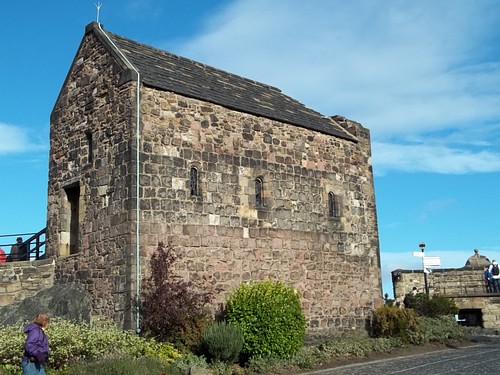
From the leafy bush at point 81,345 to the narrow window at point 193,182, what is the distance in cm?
Result: 417

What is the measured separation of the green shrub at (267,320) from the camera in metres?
14.4

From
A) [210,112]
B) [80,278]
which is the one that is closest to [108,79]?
[210,112]

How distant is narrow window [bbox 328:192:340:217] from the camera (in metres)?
20.2

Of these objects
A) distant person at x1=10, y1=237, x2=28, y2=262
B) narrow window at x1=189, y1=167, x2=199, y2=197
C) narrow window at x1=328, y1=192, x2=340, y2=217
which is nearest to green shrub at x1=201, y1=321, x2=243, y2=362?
narrow window at x1=189, y1=167, x2=199, y2=197

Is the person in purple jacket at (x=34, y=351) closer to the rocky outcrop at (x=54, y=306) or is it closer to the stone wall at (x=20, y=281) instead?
the rocky outcrop at (x=54, y=306)

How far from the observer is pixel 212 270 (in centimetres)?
1617

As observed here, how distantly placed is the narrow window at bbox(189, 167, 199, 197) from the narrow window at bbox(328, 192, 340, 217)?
5.66m

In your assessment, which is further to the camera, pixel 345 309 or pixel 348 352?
pixel 345 309

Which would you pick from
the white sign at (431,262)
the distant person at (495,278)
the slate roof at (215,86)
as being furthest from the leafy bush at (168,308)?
the distant person at (495,278)

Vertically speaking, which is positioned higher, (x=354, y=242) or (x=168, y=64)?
(x=168, y=64)

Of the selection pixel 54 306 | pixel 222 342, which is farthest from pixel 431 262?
pixel 54 306

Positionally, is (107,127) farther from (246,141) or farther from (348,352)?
(348,352)

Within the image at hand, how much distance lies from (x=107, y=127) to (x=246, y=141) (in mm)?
4155

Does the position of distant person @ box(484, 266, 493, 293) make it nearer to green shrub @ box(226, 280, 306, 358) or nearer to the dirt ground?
the dirt ground
